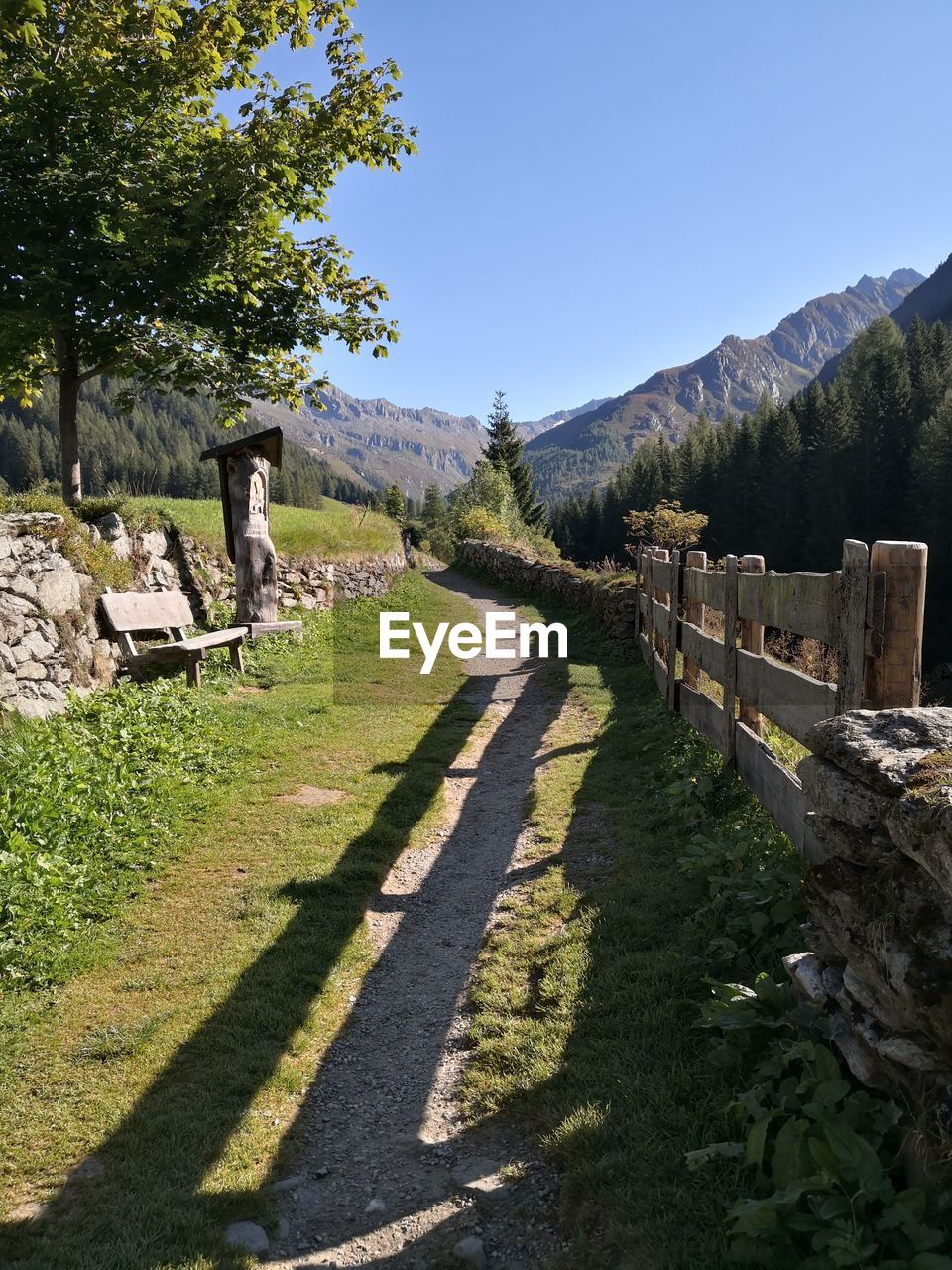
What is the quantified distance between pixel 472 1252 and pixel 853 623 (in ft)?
9.92

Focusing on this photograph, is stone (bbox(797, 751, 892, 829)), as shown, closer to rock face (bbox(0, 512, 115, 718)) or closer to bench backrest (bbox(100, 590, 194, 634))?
rock face (bbox(0, 512, 115, 718))

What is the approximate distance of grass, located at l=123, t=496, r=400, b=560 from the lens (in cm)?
1288

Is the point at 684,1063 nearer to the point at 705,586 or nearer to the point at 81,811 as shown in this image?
the point at 81,811

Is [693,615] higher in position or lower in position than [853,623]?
lower

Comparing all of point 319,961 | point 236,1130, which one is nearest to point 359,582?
point 319,961

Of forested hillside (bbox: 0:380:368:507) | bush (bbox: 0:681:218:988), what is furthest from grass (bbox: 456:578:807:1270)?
forested hillside (bbox: 0:380:368:507)

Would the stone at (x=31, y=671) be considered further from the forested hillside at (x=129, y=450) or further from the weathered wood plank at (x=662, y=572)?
the forested hillside at (x=129, y=450)

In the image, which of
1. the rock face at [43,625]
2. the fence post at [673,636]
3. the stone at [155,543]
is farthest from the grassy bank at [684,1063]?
the stone at [155,543]

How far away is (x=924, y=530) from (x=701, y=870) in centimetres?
5099

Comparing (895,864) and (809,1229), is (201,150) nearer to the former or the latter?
(895,864)

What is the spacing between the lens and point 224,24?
364 inches

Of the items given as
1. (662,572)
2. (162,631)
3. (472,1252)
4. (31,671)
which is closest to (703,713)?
(662,572)

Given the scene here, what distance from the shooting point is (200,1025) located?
12.6 ft

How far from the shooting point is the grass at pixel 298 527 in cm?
1288
